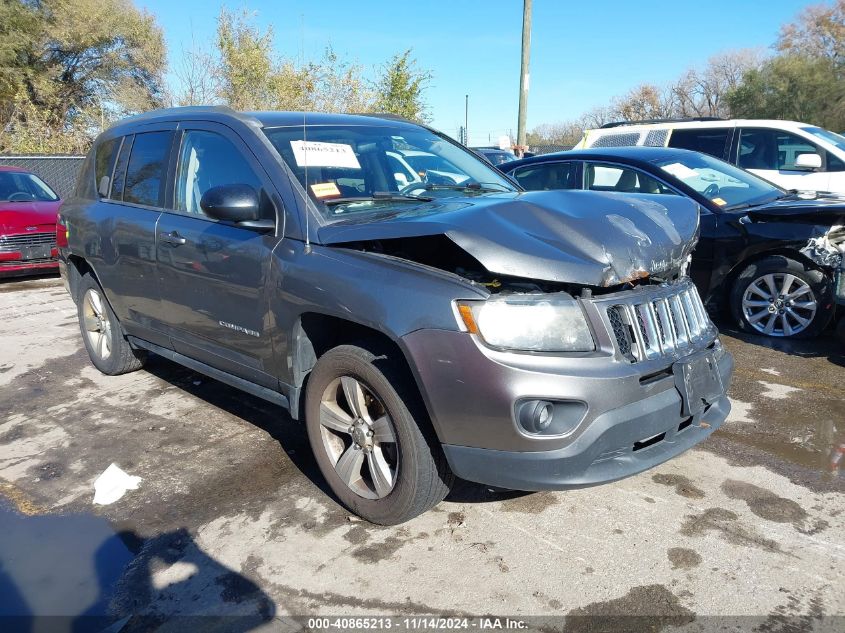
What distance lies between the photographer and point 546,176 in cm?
683

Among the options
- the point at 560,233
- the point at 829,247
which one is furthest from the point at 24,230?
the point at 829,247

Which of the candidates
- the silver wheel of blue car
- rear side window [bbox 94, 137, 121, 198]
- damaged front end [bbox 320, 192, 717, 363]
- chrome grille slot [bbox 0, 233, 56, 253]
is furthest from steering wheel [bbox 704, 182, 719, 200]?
chrome grille slot [bbox 0, 233, 56, 253]

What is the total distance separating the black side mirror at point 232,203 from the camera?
3119 millimetres

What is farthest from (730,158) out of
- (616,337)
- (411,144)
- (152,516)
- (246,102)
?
(246,102)

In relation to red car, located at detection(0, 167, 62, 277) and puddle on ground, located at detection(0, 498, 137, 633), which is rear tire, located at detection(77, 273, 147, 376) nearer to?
puddle on ground, located at detection(0, 498, 137, 633)

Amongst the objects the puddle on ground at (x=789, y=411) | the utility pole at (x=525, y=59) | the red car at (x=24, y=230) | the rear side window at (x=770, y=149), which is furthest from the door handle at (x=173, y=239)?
the utility pole at (x=525, y=59)

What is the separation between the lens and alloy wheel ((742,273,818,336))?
17.8 feet

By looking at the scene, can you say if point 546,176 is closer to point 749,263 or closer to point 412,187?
point 749,263

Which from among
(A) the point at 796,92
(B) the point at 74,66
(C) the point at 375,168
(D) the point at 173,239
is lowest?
(D) the point at 173,239

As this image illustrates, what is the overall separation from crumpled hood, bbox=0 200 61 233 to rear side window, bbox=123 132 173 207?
6131mm

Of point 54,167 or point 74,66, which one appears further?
point 74,66

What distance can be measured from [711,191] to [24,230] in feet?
29.8

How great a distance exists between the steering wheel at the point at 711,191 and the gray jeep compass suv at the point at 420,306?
2.67m

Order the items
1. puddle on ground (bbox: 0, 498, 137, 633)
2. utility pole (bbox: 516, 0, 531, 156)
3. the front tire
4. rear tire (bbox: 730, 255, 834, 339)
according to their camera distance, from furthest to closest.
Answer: utility pole (bbox: 516, 0, 531, 156) < rear tire (bbox: 730, 255, 834, 339) < the front tire < puddle on ground (bbox: 0, 498, 137, 633)
